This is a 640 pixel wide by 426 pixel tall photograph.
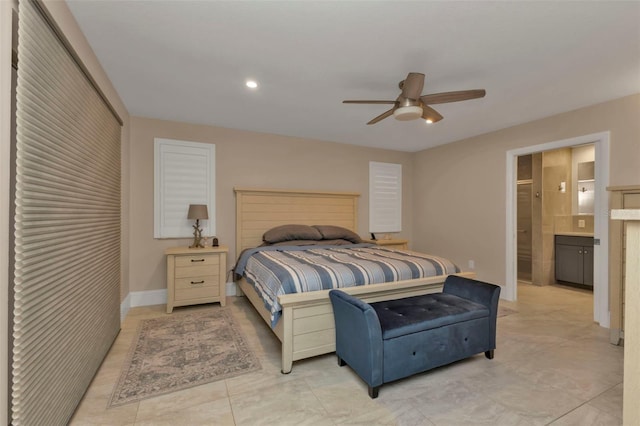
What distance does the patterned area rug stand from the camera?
196 cm

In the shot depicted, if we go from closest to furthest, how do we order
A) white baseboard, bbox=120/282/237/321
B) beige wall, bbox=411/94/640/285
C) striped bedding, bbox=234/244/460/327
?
striped bedding, bbox=234/244/460/327, beige wall, bbox=411/94/640/285, white baseboard, bbox=120/282/237/321

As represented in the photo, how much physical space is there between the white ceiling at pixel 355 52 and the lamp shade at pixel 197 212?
1155 millimetres

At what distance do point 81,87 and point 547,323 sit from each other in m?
4.59

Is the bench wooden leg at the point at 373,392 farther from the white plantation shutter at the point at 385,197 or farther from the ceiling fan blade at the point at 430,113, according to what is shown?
the white plantation shutter at the point at 385,197

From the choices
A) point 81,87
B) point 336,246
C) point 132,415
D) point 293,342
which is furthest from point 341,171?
point 132,415

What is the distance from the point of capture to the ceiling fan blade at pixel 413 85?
6.67 feet

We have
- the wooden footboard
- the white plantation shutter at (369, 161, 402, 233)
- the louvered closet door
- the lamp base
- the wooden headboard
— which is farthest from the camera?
the white plantation shutter at (369, 161, 402, 233)

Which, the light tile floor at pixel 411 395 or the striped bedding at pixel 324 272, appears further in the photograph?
the striped bedding at pixel 324 272

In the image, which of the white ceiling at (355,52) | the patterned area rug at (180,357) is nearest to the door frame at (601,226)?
the white ceiling at (355,52)

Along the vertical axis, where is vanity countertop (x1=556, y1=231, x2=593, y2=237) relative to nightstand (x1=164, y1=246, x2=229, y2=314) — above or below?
above

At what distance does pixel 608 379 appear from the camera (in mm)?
2041

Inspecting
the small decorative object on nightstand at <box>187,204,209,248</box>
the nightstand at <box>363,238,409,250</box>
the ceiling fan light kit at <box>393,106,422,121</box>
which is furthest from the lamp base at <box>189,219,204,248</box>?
the ceiling fan light kit at <box>393,106,422,121</box>

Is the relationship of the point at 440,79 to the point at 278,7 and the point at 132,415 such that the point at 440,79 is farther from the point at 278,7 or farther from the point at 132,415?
the point at 132,415

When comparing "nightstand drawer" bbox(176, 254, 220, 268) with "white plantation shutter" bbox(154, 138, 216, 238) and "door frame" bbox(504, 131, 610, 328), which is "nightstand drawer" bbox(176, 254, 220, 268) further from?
"door frame" bbox(504, 131, 610, 328)
